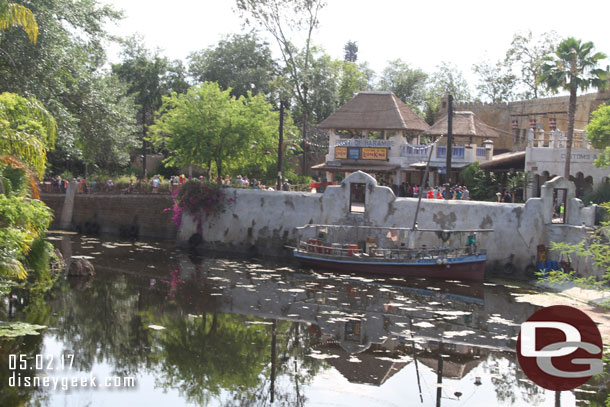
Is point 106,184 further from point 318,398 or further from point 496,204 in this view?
point 318,398

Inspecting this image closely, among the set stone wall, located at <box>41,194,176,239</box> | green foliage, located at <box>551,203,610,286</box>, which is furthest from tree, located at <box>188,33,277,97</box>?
green foliage, located at <box>551,203,610,286</box>

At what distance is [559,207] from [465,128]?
1106cm

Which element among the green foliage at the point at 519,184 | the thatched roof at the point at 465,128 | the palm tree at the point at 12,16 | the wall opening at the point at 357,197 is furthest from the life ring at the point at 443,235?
the palm tree at the point at 12,16

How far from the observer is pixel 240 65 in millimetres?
60125

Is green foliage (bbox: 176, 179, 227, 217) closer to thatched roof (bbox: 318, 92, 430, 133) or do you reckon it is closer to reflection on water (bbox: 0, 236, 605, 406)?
reflection on water (bbox: 0, 236, 605, 406)

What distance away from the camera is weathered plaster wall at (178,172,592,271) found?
30.4 m

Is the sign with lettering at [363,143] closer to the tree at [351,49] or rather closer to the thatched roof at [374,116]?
the thatched roof at [374,116]

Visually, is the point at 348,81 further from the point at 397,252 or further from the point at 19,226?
the point at 19,226

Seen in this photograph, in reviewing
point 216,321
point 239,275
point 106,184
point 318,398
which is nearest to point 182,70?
point 106,184

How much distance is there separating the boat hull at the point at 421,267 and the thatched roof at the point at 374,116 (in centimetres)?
1457

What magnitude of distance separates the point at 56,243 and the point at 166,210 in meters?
6.29

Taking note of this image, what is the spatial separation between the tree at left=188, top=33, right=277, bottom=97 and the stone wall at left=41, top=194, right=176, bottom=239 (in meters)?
18.5

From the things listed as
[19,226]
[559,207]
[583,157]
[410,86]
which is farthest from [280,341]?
[410,86]

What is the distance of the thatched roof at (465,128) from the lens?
42.8 meters
